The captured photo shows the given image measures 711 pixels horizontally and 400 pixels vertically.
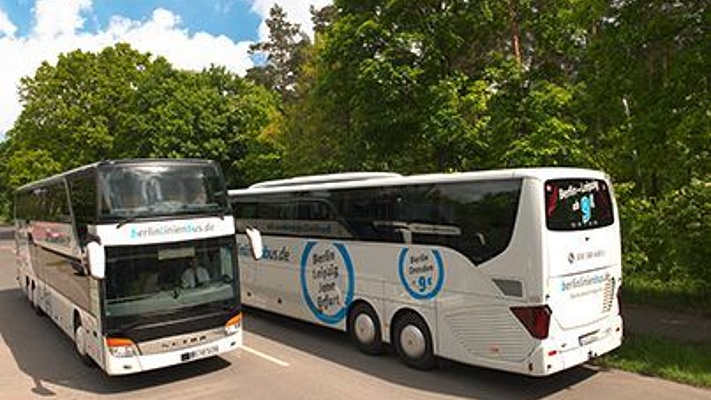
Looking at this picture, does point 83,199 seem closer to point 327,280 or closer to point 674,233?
point 327,280

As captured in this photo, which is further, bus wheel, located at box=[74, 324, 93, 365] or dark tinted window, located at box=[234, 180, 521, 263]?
bus wheel, located at box=[74, 324, 93, 365]

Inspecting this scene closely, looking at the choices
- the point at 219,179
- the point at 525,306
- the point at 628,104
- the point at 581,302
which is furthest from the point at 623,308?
the point at 219,179

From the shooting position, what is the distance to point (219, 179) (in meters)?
9.60

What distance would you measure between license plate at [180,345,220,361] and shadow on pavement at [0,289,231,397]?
0.61m

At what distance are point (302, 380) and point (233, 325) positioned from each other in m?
1.45

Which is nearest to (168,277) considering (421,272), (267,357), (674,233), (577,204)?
(267,357)

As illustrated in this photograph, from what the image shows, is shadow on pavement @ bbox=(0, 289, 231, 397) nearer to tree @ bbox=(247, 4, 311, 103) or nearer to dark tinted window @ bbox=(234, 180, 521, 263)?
dark tinted window @ bbox=(234, 180, 521, 263)

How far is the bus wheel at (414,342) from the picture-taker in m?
9.03

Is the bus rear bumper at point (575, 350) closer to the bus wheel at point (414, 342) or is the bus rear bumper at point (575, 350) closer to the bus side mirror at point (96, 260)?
the bus wheel at point (414, 342)

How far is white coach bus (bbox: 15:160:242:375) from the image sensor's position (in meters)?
8.38

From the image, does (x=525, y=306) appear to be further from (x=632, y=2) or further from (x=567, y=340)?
(x=632, y=2)

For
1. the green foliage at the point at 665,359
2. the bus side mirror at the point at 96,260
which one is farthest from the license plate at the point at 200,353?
the green foliage at the point at 665,359

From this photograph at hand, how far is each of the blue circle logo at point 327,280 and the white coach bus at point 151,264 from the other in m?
2.07

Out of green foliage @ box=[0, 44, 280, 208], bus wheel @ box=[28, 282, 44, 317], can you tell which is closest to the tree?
green foliage @ box=[0, 44, 280, 208]
